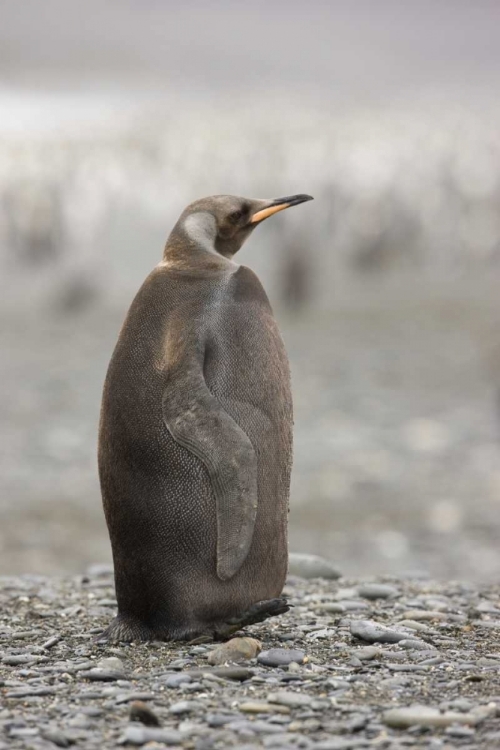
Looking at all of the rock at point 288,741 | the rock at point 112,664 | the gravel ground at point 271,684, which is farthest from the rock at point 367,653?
the rock at point 288,741

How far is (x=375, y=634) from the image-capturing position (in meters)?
4.39

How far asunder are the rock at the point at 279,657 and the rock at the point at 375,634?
0.37m

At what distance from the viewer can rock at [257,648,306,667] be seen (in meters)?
3.98

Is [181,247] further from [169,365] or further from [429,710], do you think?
[429,710]

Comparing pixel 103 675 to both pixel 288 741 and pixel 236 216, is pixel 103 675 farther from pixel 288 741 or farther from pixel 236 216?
pixel 236 216

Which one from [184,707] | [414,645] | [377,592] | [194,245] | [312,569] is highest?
[194,245]

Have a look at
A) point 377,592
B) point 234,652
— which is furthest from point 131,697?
point 377,592

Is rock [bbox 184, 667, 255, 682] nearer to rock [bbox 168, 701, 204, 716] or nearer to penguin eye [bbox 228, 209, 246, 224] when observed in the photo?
rock [bbox 168, 701, 204, 716]

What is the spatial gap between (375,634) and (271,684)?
767mm

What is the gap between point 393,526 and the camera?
11602mm

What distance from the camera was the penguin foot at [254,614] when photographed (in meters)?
4.19

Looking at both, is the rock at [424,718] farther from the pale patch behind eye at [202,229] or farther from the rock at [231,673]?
the pale patch behind eye at [202,229]

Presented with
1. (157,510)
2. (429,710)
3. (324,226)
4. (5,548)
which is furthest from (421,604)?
(324,226)

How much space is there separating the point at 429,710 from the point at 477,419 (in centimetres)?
1348
